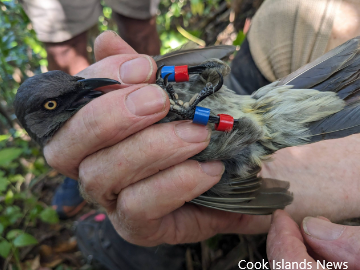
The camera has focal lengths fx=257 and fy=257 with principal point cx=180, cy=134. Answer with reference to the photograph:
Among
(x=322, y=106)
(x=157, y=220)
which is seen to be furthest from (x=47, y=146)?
(x=322, y=106)

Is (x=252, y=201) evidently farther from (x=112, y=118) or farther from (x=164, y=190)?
(x=112, y=118)

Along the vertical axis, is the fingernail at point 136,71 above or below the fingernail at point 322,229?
above

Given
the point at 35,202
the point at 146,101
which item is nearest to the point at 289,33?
the point at 146,101

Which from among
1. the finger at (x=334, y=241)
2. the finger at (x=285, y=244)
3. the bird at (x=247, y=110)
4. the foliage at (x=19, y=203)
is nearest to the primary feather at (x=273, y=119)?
the bird at (x=247, y=110)

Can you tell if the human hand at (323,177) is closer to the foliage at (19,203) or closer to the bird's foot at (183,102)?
the bird's foot at (183,102)

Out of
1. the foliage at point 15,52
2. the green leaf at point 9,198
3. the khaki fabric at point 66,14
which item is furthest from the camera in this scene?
the foliage at point 15,52

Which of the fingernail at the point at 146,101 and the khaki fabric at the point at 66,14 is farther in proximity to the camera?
the khaki fabric at the point at 66,14

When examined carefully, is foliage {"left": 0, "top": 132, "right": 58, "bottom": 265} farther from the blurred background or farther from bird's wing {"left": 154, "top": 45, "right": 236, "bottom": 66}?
bird's wing {"left": 154, "top": 45, "right": 236, "bottom": 66}
